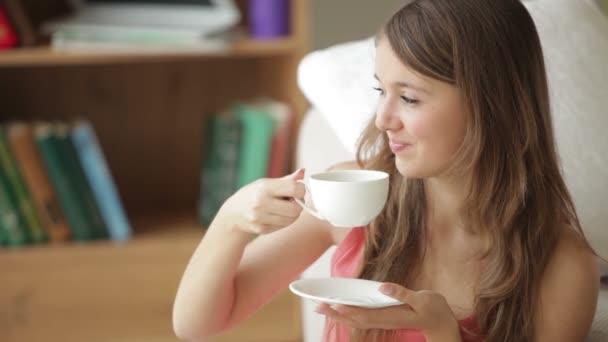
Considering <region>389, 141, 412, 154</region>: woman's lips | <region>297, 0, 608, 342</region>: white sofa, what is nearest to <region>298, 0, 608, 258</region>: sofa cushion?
<region>297, 0, 608, 342</region>: white sofa

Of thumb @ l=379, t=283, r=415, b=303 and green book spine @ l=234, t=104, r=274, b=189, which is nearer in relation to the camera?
thumb @ l=379, t=283, r=415, b=303

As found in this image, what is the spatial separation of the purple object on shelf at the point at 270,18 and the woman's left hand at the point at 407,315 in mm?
1246

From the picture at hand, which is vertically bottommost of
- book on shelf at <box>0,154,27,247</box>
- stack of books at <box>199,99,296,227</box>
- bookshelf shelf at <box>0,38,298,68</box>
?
book on shelf at <box>0,154,27,247</box>

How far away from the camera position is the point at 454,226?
48.3 inches

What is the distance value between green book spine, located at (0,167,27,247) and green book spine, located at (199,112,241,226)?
451 mm

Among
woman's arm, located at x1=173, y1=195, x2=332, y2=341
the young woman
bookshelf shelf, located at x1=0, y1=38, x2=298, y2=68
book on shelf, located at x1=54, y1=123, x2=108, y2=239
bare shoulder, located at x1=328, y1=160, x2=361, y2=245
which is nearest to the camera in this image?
the young woman

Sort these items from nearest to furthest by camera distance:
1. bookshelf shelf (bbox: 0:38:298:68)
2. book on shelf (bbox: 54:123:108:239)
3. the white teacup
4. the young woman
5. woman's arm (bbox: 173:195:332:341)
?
the white teacup → the young woman → woman's arm (bbox: 173:195:332:341) → bookshelf shelf (bbox: 0:38:298:68) → book on shelf (bbox: 54:123:108:239)

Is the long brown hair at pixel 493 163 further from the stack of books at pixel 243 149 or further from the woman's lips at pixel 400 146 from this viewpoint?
the stack of books at pixel 243 149

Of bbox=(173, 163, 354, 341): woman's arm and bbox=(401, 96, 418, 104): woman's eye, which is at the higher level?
bbox=(401, 96, 418, 104): woman's eye

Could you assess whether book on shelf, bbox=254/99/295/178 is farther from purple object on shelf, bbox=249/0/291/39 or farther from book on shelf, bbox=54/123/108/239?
book on shelf, bbox=54/123/108/239

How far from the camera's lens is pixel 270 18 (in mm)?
2150

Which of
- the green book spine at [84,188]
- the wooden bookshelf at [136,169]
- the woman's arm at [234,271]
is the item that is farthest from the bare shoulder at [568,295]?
the green book spine at [84,188]

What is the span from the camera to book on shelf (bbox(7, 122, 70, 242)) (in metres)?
2.11

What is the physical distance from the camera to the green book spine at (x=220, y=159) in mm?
2207
